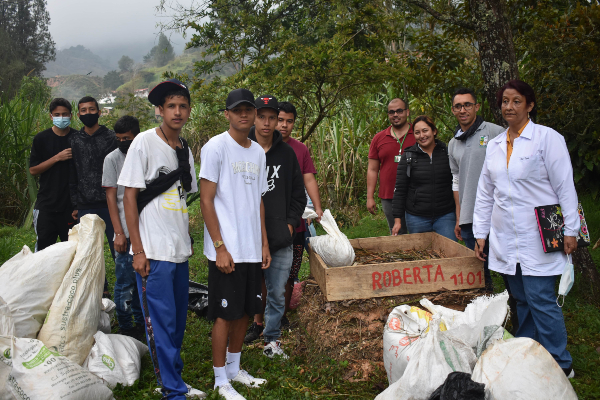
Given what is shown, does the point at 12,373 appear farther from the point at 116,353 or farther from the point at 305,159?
the point at 305,159

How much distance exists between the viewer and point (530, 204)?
9.47 ft

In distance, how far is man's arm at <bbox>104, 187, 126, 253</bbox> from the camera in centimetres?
334

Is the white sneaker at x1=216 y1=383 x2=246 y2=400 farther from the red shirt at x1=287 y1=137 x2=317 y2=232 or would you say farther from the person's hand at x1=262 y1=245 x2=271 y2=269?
the red shirt at x1=287 y1=137 x2=317 y2=232

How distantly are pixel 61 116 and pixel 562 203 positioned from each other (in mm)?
4254

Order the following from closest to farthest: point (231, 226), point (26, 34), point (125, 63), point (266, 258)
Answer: point (231, 226)
point (266, 258)
point (26, 34)
point (125, 63)

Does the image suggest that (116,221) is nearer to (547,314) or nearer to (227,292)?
(227,292)

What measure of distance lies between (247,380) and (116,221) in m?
1.49

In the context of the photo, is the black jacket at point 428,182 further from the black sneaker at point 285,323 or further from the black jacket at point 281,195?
the black sneaker at point 285,323

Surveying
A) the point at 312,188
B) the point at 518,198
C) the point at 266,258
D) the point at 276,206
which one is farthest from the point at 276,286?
the point at 518,198

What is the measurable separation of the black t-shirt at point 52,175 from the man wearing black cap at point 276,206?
1.97 m

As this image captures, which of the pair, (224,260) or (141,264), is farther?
(224,260)

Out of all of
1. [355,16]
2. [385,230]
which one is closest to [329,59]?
[355,16]

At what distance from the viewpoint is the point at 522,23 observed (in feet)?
17.4

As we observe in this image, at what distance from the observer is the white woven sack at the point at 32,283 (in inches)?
121
